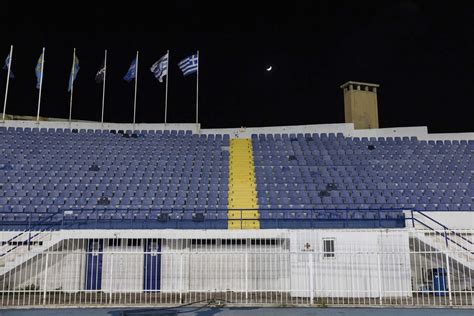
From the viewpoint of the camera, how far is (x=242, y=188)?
2091 cm

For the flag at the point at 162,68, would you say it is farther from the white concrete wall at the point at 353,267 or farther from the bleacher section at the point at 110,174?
the white concrete wall at the point at 353,267

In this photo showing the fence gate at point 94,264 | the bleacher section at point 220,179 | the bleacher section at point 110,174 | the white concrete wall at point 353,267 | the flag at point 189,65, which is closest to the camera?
the white concrete wall at point 353,267

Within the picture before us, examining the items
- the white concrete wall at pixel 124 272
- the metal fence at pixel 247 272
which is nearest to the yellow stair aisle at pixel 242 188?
the metal fence at pixel 247 272

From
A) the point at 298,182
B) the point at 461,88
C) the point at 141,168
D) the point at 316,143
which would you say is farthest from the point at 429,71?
the point at 141,168

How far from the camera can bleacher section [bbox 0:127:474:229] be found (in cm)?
1766

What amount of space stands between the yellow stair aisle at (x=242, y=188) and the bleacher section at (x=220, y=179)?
56 millimetres

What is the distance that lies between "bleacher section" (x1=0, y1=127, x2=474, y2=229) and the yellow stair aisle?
0.18 ft

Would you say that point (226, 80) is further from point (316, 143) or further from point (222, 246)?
point (222, 246)

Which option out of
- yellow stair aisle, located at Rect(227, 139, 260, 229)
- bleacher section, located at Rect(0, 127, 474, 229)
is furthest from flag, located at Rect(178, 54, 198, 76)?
yellow stair aisle, located at Rect(227, 139, 260, 229)

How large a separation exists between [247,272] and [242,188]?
757 centimetres

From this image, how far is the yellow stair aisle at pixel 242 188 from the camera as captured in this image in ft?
56.2

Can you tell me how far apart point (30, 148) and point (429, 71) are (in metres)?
27.4

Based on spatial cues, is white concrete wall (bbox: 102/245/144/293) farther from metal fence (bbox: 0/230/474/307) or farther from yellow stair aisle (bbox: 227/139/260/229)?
yellow stair aisle (bbox: 227/139/260/229)

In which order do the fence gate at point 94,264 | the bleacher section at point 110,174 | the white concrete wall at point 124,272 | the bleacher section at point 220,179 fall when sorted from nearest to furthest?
the white concrete wall at point 124,272 < the fence gate at point 94,264 < the bleacher section at point 220,179 < the bleacher section at point 110,174
